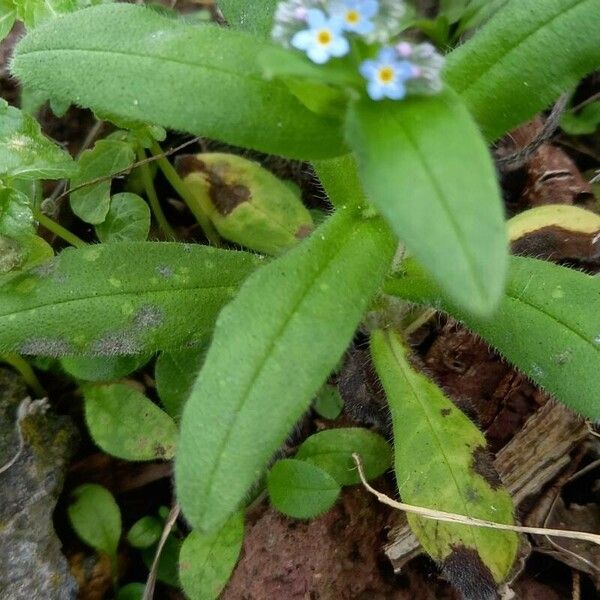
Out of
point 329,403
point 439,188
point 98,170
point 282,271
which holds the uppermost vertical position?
point 439,188

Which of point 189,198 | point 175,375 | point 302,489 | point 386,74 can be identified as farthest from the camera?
point 189,198

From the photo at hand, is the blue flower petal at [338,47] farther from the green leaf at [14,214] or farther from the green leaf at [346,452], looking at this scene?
the green leaf at [346,452]

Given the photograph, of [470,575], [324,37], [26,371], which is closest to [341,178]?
[324,37]

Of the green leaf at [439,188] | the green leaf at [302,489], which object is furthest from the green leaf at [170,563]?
the green leaf at [439,188]

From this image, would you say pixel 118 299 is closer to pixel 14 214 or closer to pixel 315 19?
pixel 14 214

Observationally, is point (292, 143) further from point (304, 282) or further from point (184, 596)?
point (184, 596)

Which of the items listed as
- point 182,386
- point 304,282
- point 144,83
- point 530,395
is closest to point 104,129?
point 182,386
